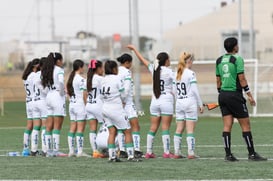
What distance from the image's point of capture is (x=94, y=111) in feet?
64.2

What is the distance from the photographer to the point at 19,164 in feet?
59.1

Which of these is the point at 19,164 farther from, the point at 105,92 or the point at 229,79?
the point at 229,79

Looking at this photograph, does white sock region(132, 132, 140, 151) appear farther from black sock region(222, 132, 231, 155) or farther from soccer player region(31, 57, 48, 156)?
black sock region(222, 132, 231, 155)

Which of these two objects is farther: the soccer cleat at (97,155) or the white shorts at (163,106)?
the soccer cleat at (97,155)

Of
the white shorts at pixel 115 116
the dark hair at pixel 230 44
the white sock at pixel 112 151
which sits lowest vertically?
the white sock at pixel 112 151

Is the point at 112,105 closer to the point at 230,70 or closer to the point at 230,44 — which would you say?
the point at 230,70

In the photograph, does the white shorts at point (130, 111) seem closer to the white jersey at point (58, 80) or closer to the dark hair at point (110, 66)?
the dark hair at point (110, 66)

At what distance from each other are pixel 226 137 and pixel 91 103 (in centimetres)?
315

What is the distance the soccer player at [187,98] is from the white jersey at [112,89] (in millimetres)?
1402

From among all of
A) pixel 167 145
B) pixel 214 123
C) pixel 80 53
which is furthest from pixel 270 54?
pixel 167 145

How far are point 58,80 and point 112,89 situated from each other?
2036 millimetres

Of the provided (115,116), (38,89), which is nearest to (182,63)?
(115,116)

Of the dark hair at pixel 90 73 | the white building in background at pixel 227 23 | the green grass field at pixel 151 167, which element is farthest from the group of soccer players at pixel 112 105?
the white building in background at pixel 227 23

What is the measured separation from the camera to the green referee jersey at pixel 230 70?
58.2ft
